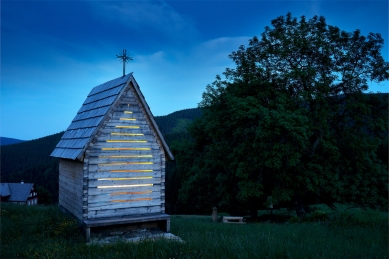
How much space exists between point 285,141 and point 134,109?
33.6 ft

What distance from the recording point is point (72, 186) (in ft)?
39.6

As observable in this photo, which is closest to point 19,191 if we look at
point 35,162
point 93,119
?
point 93,119

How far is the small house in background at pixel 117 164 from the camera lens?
10578 millimetres

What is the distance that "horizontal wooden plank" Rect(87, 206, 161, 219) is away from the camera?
10495 millimetres

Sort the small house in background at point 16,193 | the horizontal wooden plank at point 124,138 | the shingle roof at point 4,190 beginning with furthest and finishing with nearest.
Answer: the small house in background at point 16,193 → the shingle roof at point 4,190 → the horizontal wooden plank at point 124,138

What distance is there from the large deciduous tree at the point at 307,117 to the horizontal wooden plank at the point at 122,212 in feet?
25.9

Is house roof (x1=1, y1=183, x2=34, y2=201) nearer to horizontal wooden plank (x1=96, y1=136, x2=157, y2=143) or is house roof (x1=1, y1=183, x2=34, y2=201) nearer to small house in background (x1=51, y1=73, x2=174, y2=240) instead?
small house in background (x1=51, y1=73, x2=174, y2=240)

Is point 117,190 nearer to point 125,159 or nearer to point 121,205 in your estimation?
point 121,205

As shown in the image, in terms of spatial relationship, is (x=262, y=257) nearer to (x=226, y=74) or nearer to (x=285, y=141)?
(x=285, y=141)

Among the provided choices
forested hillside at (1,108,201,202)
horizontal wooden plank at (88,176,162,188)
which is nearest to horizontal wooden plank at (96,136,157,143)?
horizontal wooden plank at (88,176,162,188)

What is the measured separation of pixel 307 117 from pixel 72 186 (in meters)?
14.3

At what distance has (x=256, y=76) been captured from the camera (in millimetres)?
20594

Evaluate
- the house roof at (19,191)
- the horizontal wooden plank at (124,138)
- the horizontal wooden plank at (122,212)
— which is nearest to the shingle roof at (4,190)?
the house roof at (19,191)

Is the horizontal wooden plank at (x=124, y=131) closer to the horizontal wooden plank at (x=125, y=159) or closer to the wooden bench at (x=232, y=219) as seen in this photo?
the horizontal wooden plank at (x=125, y=159)
